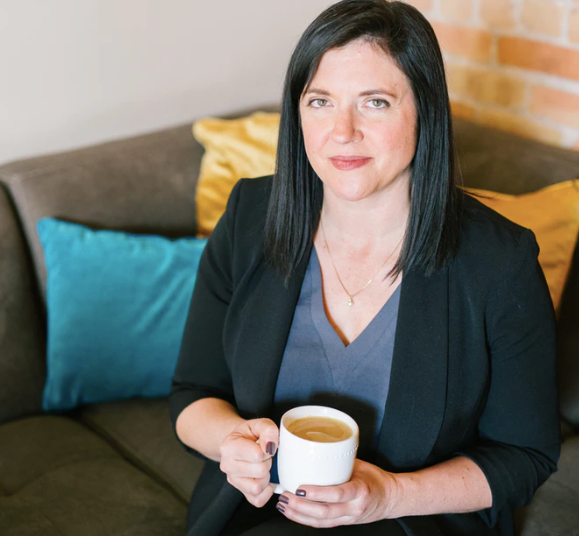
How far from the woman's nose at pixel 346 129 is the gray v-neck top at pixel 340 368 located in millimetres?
271

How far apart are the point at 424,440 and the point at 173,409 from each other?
1.50 ft

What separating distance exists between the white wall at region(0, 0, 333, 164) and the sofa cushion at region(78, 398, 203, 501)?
2.27ft

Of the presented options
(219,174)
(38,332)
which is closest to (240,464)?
(38,332)

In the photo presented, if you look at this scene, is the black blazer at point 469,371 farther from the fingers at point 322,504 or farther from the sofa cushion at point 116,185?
the sofa cushion at point 116,185

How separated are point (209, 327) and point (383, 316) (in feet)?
1.05

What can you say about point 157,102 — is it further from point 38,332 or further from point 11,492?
point 11,492

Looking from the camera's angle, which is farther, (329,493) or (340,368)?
(340,368)

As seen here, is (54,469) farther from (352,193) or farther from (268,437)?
(352,193)

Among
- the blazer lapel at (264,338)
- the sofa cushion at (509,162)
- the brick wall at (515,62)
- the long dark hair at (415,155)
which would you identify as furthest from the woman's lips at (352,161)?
the brick wall at (515,62)

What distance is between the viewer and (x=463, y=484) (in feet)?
A: 3.72

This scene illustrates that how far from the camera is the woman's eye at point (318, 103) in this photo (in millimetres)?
1133

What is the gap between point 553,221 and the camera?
1.51 metres

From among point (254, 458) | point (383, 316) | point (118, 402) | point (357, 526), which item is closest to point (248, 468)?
point (254, 458)

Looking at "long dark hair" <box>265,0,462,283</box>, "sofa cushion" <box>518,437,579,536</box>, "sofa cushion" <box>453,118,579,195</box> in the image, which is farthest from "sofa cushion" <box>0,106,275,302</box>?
"sofa cushion" <box>518,437,579,536</box>
